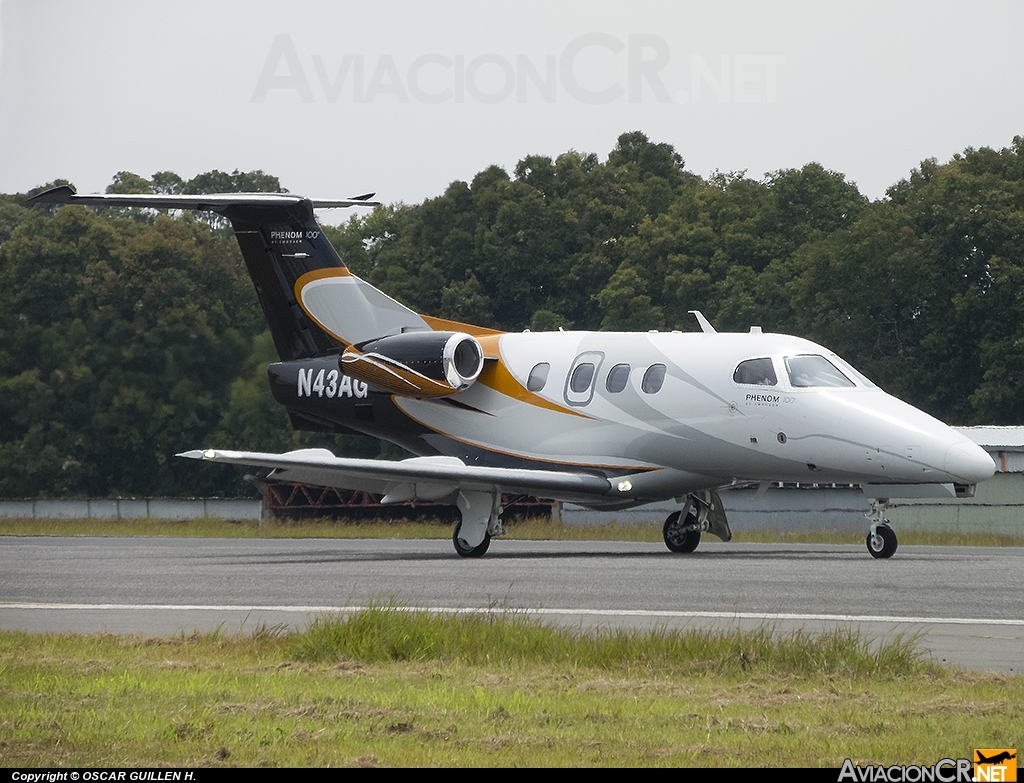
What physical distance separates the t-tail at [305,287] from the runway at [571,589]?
13.9 feet

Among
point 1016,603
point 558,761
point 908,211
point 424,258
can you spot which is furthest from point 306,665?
point 424,258

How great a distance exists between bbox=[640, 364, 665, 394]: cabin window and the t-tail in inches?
207

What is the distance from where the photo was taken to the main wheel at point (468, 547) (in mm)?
23828

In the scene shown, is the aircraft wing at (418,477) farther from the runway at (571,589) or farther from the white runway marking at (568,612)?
the white runway marking at (568,612)

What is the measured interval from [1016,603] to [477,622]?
5.70 metres

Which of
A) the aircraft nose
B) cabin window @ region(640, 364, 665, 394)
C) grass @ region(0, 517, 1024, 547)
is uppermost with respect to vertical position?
cabin window @ region(640, 364, 665, 394)

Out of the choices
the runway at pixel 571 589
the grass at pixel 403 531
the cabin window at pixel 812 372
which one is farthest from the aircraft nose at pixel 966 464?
the grass at pixel 403 531

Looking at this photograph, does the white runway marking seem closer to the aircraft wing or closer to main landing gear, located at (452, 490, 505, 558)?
the aircraft wing

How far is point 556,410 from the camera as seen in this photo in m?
24.7

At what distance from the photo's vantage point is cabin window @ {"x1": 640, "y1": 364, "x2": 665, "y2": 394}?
2348 cm

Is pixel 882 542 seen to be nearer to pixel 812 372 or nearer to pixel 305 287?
pixel 812 372

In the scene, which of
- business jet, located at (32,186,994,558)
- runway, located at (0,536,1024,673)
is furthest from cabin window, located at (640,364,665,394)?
runway, located at (0,536,1024,673)

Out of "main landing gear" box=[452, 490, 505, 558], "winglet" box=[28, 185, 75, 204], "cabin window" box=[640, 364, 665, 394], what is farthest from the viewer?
"winglet" box=[28, 185, 75, 204]

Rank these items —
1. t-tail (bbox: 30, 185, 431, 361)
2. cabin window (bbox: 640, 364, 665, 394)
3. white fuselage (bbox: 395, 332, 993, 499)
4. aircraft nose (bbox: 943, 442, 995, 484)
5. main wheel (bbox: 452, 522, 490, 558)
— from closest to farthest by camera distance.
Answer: aircraft nose (bbox: 943, 442, 995, 484) → white fuselage (bbox: 395, 332, 993, 499) → cabin window (bbox: 640, 364, 665, 394) → main wheel (bbox: 452, 522, 490, 558) → t-tail (bbox: 30, 185, 431, 361)
